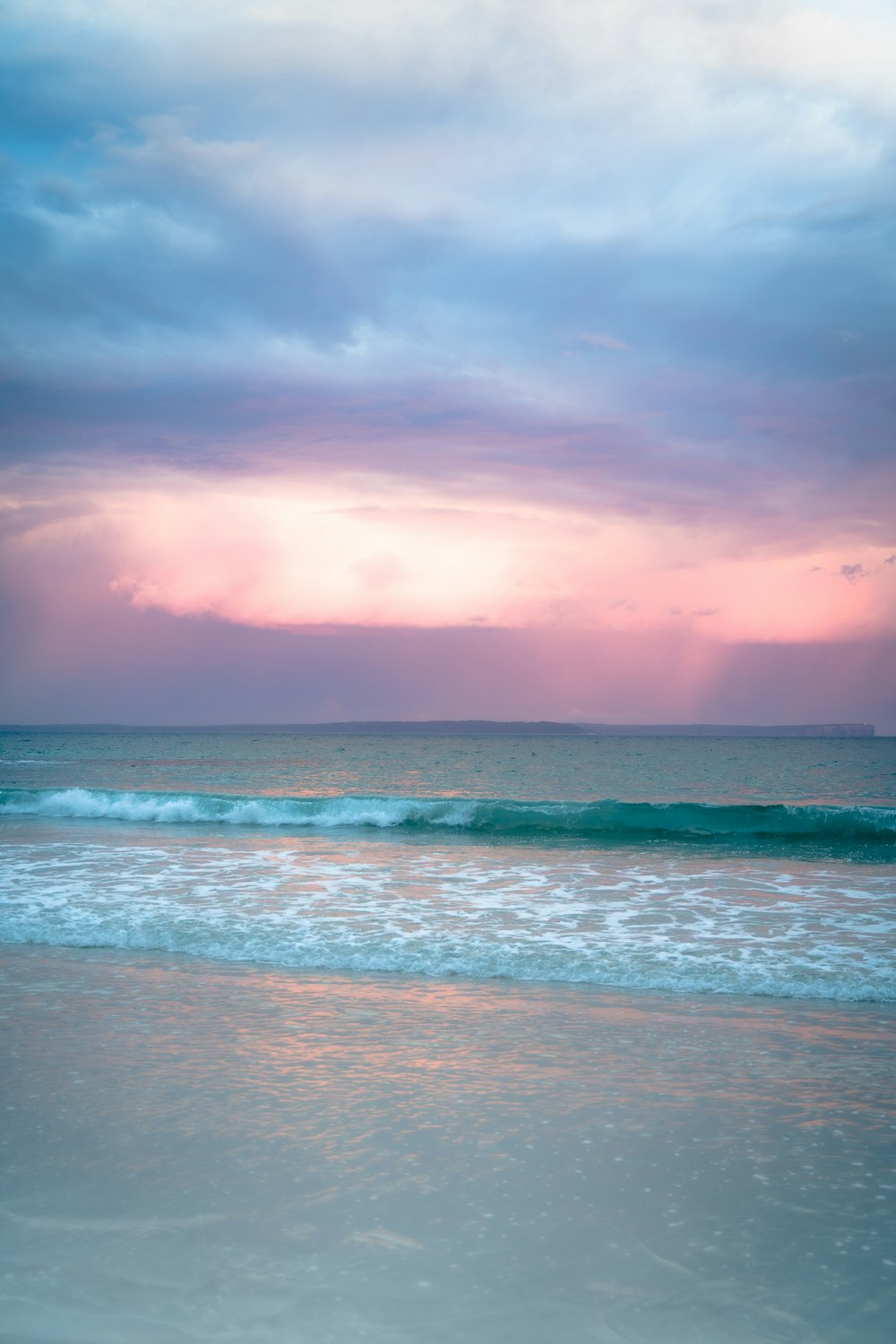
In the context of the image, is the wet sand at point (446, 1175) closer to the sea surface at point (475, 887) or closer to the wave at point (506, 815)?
the sea surface at point (475, 887)

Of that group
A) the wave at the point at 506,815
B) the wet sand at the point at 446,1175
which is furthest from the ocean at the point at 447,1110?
the wave at the point at 506,815

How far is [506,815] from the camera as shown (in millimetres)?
28703

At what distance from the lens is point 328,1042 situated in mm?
7637

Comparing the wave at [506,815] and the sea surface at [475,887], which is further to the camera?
the wave at [506,815]

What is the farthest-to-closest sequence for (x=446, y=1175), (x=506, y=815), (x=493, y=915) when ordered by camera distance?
(x=506, y=815) < (x=493, y=915) < (x=446, y=1175)

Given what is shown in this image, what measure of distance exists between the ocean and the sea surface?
9 cm

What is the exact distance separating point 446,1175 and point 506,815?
2354 cm

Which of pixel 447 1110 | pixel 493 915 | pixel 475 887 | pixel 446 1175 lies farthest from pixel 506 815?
pixel 446 1175

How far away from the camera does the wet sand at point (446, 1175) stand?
13.2 feet

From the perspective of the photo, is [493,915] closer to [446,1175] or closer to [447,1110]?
[447,1110]

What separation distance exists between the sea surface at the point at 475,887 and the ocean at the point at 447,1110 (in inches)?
3.5

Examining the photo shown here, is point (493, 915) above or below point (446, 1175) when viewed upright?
below

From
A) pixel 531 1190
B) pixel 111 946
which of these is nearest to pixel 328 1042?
pixel 531 1190

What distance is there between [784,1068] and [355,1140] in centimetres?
338
